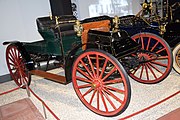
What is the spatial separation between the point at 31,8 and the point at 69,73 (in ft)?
10.8

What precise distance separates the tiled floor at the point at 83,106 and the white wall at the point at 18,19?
1.65 m

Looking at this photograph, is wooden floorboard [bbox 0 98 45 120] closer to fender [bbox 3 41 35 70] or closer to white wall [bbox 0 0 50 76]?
fender [bbox 3 41 35 70]

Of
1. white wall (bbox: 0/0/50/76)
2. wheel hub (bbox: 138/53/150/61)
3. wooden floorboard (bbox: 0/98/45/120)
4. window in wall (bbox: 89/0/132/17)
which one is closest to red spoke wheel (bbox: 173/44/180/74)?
wheel hub (bbox: 138/53/150/61)

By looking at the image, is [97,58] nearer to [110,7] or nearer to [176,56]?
[176,56]

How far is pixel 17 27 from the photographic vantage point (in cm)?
518

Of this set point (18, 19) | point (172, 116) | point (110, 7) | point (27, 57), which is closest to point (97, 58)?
point (172, 116)

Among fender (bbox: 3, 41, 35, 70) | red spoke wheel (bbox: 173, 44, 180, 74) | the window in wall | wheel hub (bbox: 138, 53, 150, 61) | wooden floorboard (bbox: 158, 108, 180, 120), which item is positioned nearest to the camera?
wooden floorboard (bbox: 158, 108, 180, 120)

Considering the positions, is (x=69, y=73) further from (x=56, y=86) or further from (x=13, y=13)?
(x=13, y=13)

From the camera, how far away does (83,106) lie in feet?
9.41

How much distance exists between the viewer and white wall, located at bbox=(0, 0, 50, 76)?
16.3ft

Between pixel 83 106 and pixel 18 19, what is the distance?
3.47 m

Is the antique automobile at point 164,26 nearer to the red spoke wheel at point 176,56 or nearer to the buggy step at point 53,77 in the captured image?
the red spoke wheel at point 176,56

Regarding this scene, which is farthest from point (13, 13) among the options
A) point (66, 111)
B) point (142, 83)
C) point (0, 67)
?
point (142, 83)

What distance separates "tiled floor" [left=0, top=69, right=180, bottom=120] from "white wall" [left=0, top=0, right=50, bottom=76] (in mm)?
1651
